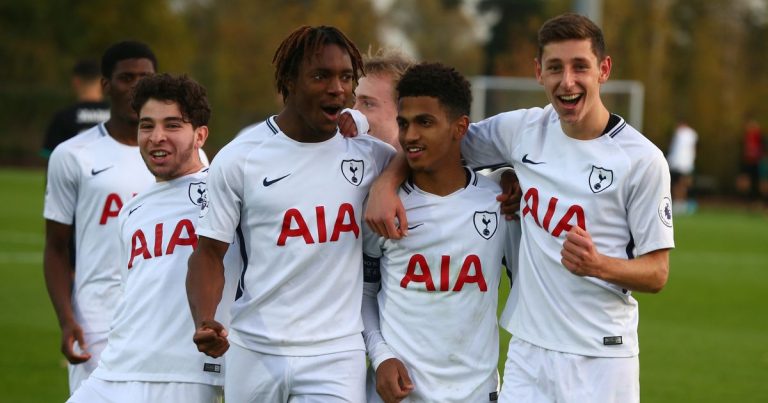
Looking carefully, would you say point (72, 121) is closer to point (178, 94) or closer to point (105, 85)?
point (105, 85)

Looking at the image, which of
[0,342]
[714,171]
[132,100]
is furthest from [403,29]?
[132,100]

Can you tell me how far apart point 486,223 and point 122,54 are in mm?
2509

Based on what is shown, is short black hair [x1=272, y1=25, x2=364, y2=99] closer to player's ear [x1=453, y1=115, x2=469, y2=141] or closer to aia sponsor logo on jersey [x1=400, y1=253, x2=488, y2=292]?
player's ear [x1=453, y1=115, x2=469, y2=141]

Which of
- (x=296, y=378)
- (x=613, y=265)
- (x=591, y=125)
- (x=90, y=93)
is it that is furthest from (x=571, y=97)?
(x=90, y=93)

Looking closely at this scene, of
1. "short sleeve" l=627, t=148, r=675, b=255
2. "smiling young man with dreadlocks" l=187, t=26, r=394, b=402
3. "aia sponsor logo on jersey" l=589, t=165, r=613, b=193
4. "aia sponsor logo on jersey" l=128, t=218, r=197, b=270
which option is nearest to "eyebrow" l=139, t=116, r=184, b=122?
"aia sponsor logo on jersey" l=128, t=218, r=197, b=270

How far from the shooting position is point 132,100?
17.0ft

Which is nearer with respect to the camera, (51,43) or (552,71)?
(552,71)

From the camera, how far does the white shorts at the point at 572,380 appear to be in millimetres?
4492

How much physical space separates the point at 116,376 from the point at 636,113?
27.0 meters

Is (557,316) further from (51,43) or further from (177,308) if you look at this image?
(51,43)

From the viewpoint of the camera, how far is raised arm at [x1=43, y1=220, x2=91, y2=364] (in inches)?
227

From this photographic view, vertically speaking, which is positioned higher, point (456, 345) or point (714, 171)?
point (456, 345)

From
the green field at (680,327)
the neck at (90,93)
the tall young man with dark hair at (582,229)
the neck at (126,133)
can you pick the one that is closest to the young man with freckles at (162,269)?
the neck at (126,133)

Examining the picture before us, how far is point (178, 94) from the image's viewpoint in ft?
16.6
